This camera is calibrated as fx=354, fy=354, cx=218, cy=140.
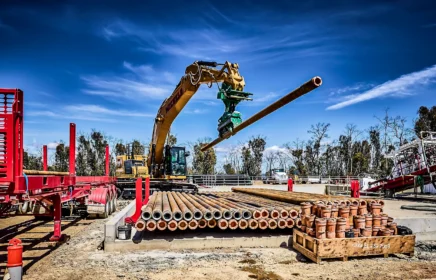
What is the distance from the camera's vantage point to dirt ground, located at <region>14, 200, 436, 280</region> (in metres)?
6.68

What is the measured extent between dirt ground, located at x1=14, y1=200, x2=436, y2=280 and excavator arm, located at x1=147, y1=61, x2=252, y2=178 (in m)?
3.60

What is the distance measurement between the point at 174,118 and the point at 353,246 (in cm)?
1062

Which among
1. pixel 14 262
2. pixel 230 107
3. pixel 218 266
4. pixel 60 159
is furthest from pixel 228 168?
pixel 14 262

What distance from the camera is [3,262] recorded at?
7578mm

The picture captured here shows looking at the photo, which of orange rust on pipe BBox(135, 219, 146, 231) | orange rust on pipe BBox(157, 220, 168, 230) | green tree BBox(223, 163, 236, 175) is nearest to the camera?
orange rust on pipe BBox(135, 219, 146, 231)

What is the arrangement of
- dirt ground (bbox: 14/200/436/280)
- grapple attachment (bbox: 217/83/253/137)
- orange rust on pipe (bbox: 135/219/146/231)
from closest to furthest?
dirt ground (bbox: 14/200/436/280) → orange rust on pipe (bbox: 135/219/146/231) → grapple attachment (bbox: 217/83/253/137)

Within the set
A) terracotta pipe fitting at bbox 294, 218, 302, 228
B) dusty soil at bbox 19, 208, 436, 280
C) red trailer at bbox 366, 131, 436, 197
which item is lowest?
dusty soil at bbox 19, 208, 436, 280

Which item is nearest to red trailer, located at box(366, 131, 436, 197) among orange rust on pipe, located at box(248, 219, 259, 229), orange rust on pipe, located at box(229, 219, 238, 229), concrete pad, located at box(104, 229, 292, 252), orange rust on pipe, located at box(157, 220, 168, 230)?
concrete pad, located at box(104, 229, 292, 252)

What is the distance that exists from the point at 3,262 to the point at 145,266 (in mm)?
3143

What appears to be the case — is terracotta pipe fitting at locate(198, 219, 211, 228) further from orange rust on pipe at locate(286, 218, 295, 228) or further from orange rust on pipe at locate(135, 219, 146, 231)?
orange rust on pipe at locate(286, 218, 295, 228)

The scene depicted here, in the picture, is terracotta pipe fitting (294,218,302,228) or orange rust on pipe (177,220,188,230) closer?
orange rust on pipe (177,220,188,230)

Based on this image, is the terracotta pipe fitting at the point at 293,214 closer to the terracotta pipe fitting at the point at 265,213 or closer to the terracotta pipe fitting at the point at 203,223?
the terracotta pipe fitting at the point at 265,213

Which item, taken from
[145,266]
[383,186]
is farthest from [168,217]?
[383,186]

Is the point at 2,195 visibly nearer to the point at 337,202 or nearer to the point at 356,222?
the point at 356,222
